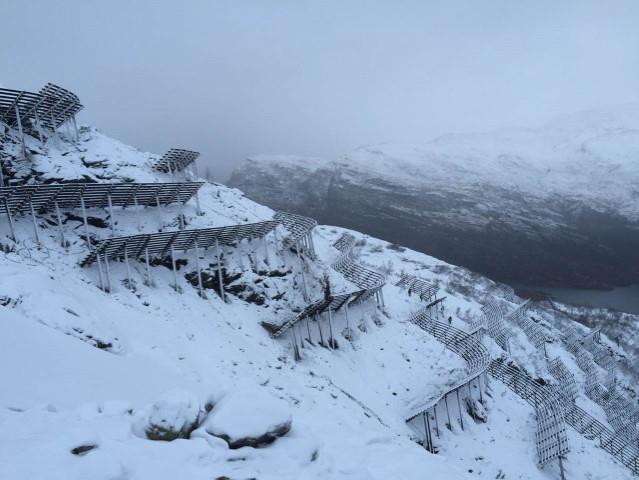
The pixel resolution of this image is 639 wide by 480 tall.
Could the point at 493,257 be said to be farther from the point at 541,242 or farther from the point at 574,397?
the point at 574,397

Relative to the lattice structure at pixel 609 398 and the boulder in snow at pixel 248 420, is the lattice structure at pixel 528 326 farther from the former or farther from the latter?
the boulder in snow at pixel 248 420

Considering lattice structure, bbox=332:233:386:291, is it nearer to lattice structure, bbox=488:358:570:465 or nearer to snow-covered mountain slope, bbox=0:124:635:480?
snow-covered mountain slope, bbox=0:124:635:480

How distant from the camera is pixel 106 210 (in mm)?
26531

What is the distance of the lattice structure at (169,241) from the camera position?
2225cm

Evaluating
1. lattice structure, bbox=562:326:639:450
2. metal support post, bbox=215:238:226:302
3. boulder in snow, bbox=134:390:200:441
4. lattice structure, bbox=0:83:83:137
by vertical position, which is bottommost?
lattice structure, bbox=562:326:639:450

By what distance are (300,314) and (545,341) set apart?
52.2 m

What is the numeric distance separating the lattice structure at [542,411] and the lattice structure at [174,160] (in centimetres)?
3056

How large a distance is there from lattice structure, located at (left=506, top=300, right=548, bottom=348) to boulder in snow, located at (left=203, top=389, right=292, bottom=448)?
62236mm

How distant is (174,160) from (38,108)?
30.5ft

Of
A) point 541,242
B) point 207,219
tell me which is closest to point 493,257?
point 541,242

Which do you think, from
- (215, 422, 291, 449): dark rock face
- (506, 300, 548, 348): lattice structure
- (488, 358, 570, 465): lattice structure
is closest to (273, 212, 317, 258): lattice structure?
(488, 358, 570, 465): lattice structure

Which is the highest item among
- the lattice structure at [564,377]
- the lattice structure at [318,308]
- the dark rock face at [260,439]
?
the dark rock face at [260,439]

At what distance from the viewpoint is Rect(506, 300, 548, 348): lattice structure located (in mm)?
63219

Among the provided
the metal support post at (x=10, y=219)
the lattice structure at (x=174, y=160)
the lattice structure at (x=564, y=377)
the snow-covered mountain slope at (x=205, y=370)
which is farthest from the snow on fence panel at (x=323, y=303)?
the lattice structure at (x=564, y=377)
